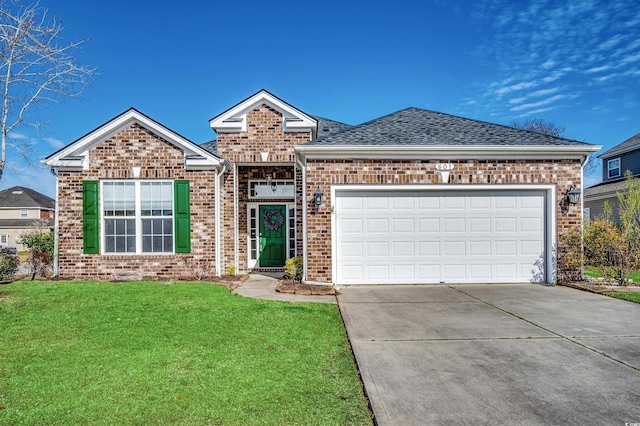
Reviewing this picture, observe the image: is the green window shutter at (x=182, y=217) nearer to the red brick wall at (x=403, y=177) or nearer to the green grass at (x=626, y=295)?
the red brick wall at (x=403, y=177)

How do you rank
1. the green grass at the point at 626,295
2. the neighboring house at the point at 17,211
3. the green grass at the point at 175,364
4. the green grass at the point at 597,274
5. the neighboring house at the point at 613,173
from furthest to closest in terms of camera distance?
the neighboring house at the point at 17,211, the neighboring house at the point at 613,173, the green grass at the point at 597,274, the green grass at the point at 626,295, the green grass at the point at 175,364

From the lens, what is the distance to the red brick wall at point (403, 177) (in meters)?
9.27

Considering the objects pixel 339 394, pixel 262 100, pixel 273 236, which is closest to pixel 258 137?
pixel 262 100

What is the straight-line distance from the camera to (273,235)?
12336mm

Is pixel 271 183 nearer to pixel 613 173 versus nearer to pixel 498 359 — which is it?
pixel 498 359

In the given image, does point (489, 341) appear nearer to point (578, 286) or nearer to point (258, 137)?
point (578, 286)

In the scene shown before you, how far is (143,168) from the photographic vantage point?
1023 centimetres

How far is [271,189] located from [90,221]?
5083 millimetres

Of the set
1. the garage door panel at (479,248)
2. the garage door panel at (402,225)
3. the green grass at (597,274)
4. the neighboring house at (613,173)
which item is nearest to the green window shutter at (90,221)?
the garage door panel at (402,225)

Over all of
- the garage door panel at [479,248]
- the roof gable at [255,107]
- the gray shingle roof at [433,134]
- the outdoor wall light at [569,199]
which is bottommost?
the garage door panel at [479,248]

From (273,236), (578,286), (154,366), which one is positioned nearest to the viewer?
(154,366)

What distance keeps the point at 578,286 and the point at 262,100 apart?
9.65m

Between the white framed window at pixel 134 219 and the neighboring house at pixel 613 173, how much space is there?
19.9 metres

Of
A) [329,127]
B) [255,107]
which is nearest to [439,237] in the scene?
[329,127]
